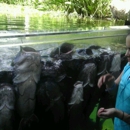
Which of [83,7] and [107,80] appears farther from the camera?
[83,7]

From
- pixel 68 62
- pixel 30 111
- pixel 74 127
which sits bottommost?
pixel 74 127

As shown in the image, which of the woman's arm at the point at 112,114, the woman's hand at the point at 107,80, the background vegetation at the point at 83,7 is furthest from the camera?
the background vegetation at the point at 83,7

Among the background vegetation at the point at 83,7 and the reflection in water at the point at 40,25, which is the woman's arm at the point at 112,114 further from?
the background vegetation at the point at 83,7

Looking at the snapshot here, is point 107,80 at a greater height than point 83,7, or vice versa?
point 83,7

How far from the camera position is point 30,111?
6.21 ft

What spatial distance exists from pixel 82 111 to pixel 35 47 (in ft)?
2.64

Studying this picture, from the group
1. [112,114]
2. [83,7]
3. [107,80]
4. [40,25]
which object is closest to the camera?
[112,114]

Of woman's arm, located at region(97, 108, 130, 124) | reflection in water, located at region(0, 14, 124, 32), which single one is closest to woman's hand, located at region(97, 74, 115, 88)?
woman's arm, located at region(97, 108, 130, 124)

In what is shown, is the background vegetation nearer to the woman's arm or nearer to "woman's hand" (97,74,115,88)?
"woman's hand" (97,74,115,88)

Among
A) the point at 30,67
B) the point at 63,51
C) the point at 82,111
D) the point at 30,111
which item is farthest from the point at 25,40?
the point at 82,111

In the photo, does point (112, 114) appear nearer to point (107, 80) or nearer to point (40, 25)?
point (107, 80)

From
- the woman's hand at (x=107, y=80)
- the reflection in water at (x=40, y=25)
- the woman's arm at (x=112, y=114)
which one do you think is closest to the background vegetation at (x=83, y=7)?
the reflection in water at (x=40, y=25)

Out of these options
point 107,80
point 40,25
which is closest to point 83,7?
point 40,25

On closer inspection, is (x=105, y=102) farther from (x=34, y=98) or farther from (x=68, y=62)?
(x=34, y=98)
